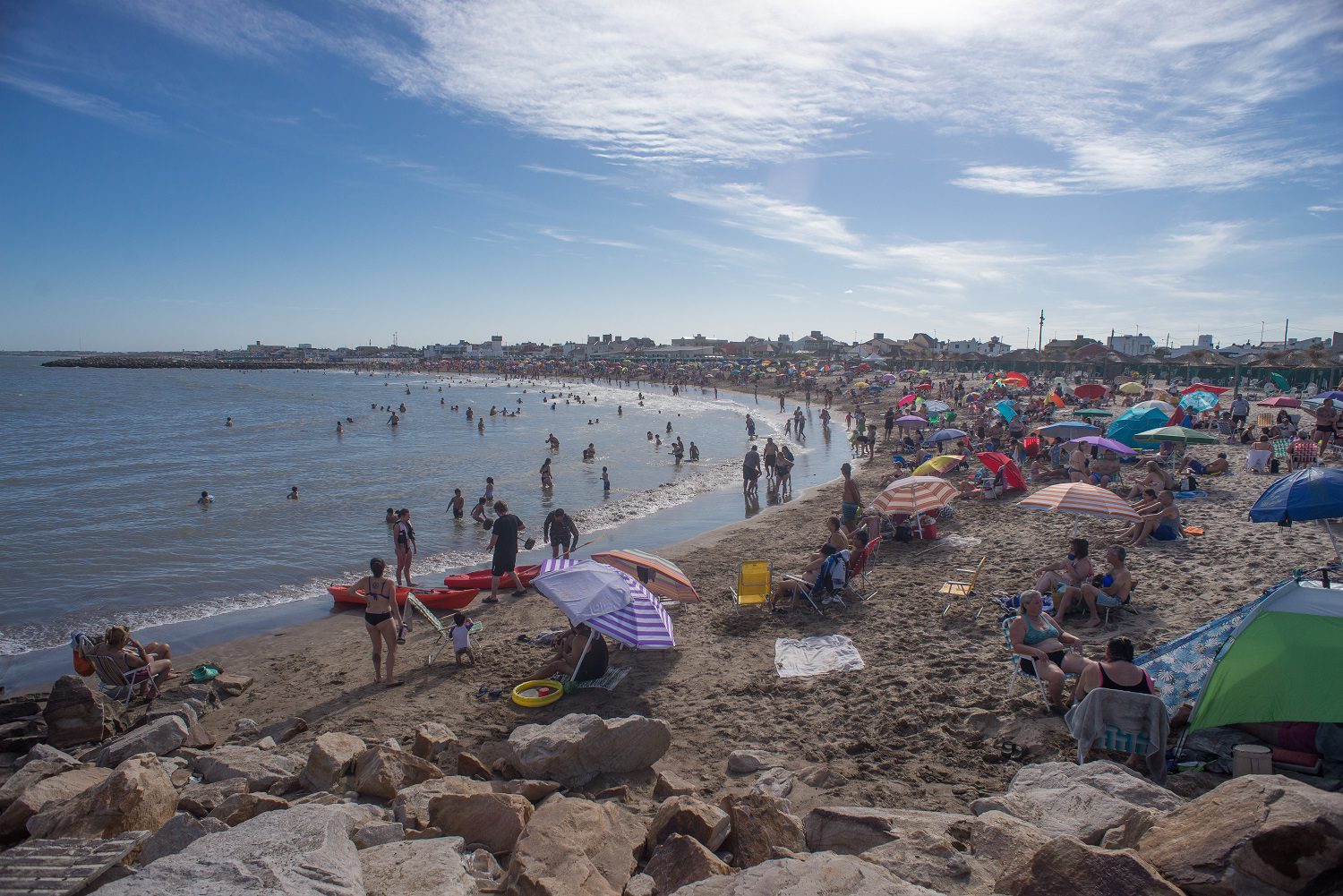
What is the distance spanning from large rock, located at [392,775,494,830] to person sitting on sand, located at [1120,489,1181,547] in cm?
930

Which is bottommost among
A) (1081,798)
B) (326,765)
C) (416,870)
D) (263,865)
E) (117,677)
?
(117,677)

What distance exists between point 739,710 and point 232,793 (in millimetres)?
3811

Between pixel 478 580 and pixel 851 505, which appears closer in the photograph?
pixel 478 580

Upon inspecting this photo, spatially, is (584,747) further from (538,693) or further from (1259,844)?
(1259,844)

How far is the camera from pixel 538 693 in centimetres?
682

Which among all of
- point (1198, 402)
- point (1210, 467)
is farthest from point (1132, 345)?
point (1210, 467)

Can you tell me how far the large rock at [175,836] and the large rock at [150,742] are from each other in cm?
232

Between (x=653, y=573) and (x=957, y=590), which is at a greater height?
(x=653, y=573)

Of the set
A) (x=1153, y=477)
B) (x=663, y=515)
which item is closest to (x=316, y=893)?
(x=1153, y=477)

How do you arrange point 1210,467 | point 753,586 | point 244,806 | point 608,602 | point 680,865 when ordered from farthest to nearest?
point 1210,467
point 753,586
point 608,602
point 244,806
point 680,865

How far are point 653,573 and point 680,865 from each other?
4913 millimetres

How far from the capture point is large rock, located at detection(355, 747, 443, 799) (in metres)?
4.80

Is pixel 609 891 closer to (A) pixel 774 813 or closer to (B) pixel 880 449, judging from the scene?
(A) pixel 774 813

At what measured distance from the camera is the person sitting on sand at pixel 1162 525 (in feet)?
32.7
